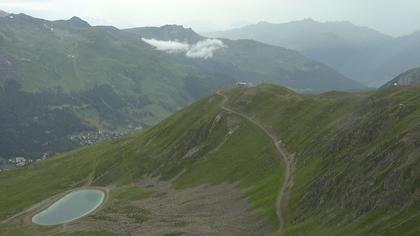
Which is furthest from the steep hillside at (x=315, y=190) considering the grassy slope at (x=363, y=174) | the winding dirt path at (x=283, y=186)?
the winding dirt path at (x=283, y=186)

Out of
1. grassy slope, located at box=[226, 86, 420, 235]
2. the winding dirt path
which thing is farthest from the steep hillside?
the winding dirt path

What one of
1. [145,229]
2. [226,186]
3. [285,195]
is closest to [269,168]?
[226,186]

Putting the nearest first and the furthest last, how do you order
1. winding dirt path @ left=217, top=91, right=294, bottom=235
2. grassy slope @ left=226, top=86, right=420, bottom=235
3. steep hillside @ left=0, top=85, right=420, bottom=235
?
grassy slope @ left=226, top=86, right=420, bottom=235
steep hillside @ left=0, top=85, right=420, bottom=235
winding dirt path @ left=217, top=91, right=294, bottom=235

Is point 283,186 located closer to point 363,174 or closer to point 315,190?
point 315,190

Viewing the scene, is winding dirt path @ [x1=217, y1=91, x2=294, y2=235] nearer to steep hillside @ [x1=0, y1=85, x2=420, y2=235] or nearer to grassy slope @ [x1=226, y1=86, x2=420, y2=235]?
steep hillside @ [x1=0, y1=85, x2=420, y2=235]

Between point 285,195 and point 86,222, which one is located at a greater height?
point 285,195

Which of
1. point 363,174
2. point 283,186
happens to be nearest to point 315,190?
point 363,174

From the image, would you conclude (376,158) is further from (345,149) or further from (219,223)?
(219,223)

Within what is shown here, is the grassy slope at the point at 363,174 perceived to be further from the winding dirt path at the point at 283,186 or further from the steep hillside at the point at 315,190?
the winding dirt path at the point at 283,186
